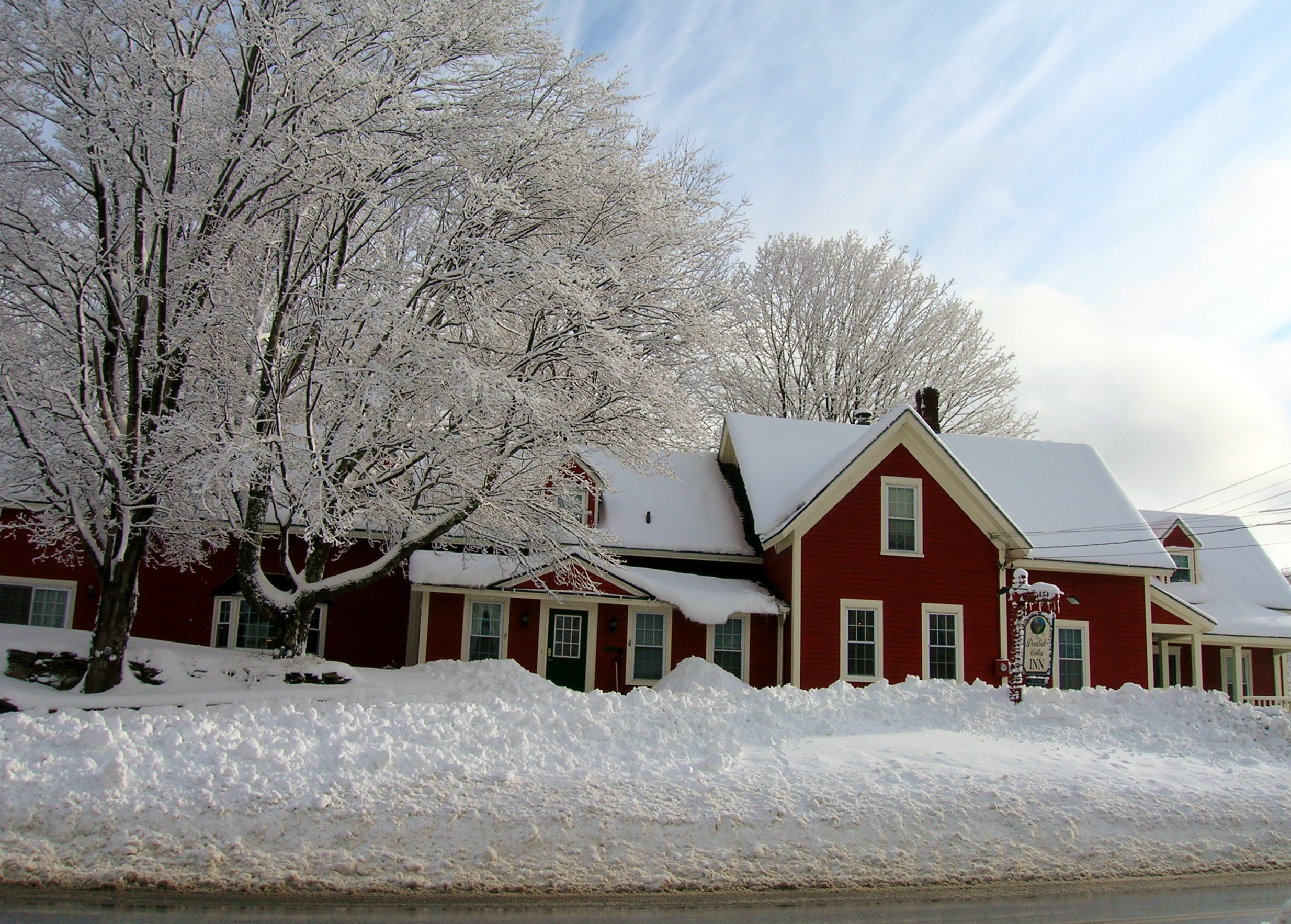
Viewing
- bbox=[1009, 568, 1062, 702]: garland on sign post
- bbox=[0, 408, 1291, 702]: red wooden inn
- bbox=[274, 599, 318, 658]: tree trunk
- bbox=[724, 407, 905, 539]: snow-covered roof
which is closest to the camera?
bbox=[274, 599, 318, 658]: tree trunk

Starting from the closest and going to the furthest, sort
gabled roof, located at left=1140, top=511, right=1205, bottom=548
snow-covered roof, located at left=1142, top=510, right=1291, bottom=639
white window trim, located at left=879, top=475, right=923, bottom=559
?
white window trim, located at left=879, top=475, right=923, bottom=559 → snow-covered roof, located at left=1142, top=510, right=1291, bottom=639 → gabled roof, located at left=1140, top=511, right=1205, bottom=548

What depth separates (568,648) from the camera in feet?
66.9

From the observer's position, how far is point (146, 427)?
13.8 meters

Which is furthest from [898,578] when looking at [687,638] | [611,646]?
[611,646]

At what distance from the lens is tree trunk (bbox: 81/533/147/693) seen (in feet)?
44.2

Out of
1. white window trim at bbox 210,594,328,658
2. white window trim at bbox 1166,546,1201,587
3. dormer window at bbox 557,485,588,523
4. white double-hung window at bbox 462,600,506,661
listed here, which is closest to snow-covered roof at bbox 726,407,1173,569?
white window trim at bbox 1166,546,1201,587

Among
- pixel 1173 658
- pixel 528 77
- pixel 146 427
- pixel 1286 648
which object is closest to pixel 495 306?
pixel 528 77

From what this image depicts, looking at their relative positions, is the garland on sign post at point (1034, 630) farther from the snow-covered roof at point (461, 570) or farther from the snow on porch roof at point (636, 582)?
the snow-covered roof at point (461, 570)

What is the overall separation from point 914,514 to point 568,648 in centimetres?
823

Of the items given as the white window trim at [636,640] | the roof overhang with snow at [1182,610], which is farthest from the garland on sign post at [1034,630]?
the roof overhang with snow at [1182,610]

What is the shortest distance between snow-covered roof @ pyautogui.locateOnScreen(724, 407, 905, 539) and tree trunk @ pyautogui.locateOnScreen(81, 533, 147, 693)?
12.6 m

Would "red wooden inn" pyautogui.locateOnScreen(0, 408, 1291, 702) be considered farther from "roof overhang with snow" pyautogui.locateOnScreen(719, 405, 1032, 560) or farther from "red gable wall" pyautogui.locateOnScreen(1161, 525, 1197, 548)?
"red gable wall" pyautogui.locateOnScreen(1161, 525, 1197, 548)

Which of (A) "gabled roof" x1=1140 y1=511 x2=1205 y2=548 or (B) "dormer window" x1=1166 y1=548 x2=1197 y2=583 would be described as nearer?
(A) "gabled roof" x1=1140 y1=511 x2=1205 y2=548

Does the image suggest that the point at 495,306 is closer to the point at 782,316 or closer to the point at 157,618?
the point at 157,618
